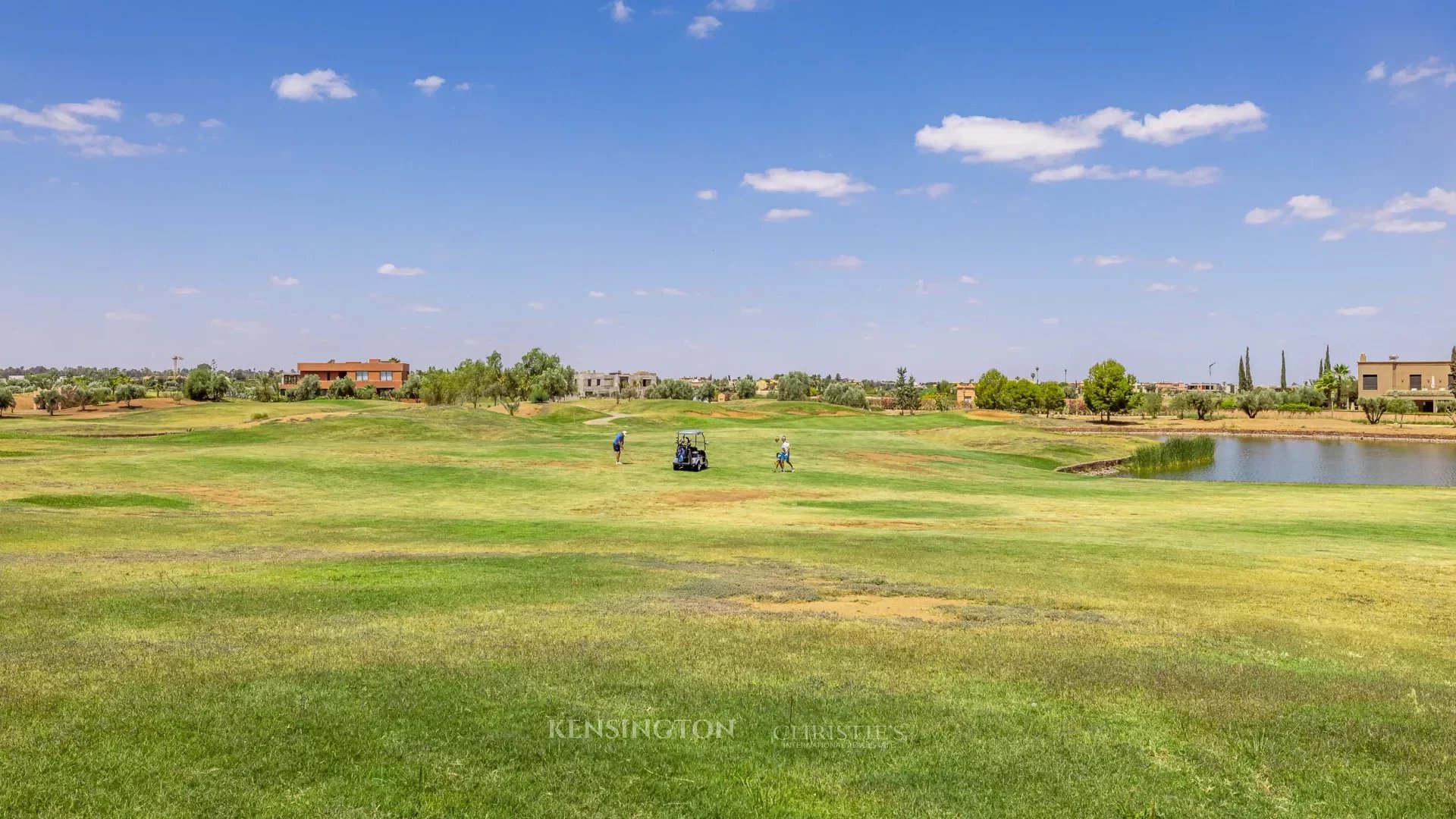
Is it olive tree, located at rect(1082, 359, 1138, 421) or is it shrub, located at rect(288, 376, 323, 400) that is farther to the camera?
shrub, located at rect(288, 376, 323, 400)

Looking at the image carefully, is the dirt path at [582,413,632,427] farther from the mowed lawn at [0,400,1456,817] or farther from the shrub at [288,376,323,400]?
the shrub at [288,376,323,400]

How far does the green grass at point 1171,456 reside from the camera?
84312 mm

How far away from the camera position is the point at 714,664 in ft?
47.3

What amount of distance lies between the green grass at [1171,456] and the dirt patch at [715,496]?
165 feet

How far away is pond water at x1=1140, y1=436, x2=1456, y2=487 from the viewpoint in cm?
7681

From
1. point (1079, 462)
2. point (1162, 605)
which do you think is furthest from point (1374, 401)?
point (1162, 605)

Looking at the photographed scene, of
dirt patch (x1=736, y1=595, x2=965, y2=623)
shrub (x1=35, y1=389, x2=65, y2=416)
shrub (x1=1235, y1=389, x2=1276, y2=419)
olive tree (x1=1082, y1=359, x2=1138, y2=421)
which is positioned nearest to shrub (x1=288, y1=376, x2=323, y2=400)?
shrub (x1=35, y1=389, x2=65, y2=416)

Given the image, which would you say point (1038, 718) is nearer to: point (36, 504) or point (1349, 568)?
point (1349, 568)

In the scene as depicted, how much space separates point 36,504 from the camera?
35844 mm

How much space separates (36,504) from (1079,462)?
251 feet

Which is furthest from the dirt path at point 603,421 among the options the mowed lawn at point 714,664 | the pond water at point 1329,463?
the mowed lawn at point 714,664

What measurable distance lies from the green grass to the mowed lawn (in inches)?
1869

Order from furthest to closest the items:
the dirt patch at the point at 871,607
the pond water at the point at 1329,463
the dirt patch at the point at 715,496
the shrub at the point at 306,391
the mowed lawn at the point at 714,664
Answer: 1. the shrub at the point at 306,391
2. the pond water at the point at 1329,463
3. the dirt patch at the point at 715,496
4. the dirt patch at the point at 871,607
5. the mowed lawn at the point at 714,664

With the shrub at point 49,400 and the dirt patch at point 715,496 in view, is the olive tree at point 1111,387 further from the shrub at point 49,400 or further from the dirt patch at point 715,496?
the shrub at point 49,400
